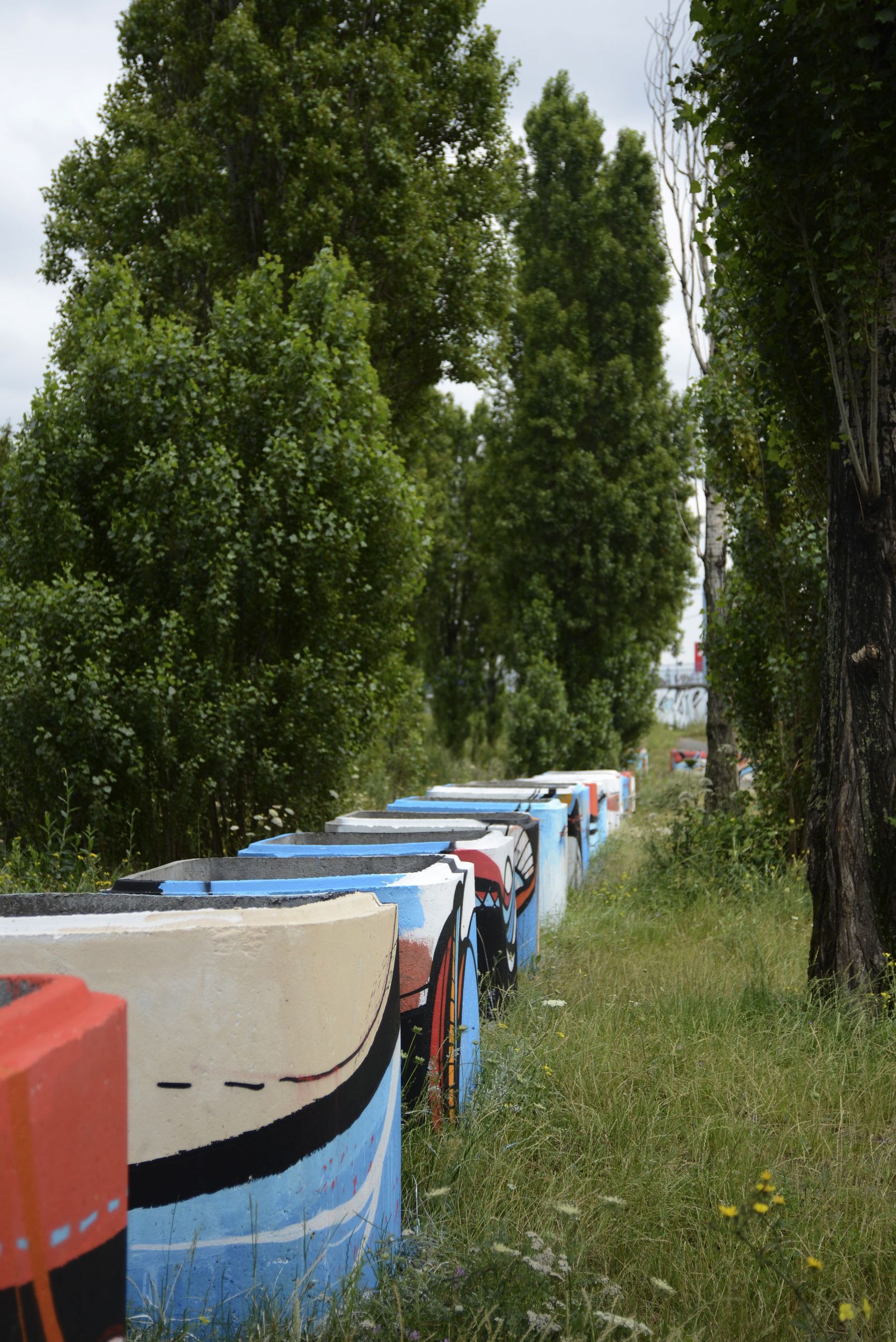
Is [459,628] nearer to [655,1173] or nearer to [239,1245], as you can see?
[655,1173]

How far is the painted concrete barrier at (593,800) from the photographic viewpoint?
1057 centimetres

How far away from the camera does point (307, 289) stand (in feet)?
28.6

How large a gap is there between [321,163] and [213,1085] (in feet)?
34.3

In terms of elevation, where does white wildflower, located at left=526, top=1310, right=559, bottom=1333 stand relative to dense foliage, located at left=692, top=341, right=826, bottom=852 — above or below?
below

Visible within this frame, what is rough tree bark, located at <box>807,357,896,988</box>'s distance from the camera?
15.5 feet

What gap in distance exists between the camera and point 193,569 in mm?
7602

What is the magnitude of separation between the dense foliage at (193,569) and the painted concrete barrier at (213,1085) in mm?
5094

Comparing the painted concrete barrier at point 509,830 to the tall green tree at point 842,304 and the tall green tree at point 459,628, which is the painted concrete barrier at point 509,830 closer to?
the tall green tree at point 842,304

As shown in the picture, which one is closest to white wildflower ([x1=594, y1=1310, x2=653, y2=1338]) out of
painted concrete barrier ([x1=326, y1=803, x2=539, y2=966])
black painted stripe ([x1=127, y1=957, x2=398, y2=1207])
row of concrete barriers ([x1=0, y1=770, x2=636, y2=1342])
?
row of concrete barriers ([x1=0, y1=770, x2=636, y2=1342])

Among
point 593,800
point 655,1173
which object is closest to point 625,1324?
point 655,1173

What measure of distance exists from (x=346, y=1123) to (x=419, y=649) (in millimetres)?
19390

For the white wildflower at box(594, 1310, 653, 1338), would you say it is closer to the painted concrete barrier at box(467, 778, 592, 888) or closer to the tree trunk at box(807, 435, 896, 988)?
the tree trunk at box(807, 435, 896, 988)

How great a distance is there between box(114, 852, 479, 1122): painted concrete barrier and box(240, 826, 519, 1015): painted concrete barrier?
1.50 ft

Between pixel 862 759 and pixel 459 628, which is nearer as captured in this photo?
pixel 862 759
